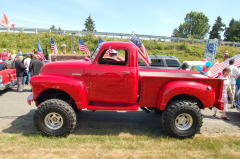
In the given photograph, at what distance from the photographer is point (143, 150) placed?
13.0 feet

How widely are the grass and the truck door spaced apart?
931 mm

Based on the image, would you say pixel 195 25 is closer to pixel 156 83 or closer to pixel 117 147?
pixel 156 83

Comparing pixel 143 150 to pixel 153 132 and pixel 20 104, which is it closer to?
pixel 153 132

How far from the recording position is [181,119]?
4.52 m

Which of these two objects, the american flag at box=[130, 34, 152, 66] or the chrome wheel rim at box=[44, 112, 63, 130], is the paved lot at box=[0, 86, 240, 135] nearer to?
the chrome wheel rim at box=[44, 112, 63, 130]

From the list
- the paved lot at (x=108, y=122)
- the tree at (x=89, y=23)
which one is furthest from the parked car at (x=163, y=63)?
the tree at (x=89, y=23)

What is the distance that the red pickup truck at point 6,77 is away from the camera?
320 inches

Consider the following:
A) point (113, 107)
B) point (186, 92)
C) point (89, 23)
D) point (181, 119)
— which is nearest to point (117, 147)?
point (113, 107)

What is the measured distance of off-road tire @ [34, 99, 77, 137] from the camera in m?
4.24

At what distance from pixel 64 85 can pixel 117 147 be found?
1755 millimetres

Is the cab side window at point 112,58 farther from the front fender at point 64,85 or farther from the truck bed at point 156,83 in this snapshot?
the front fender at point 64,85

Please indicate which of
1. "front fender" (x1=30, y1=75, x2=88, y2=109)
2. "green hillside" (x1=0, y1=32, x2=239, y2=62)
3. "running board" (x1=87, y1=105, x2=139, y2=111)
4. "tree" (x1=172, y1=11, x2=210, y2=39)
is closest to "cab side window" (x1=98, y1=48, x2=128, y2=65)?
"front fender" (x1=30, y1=75, x2=88, y2=109)

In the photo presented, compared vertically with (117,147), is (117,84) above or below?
above

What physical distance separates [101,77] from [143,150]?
71.1 inches
